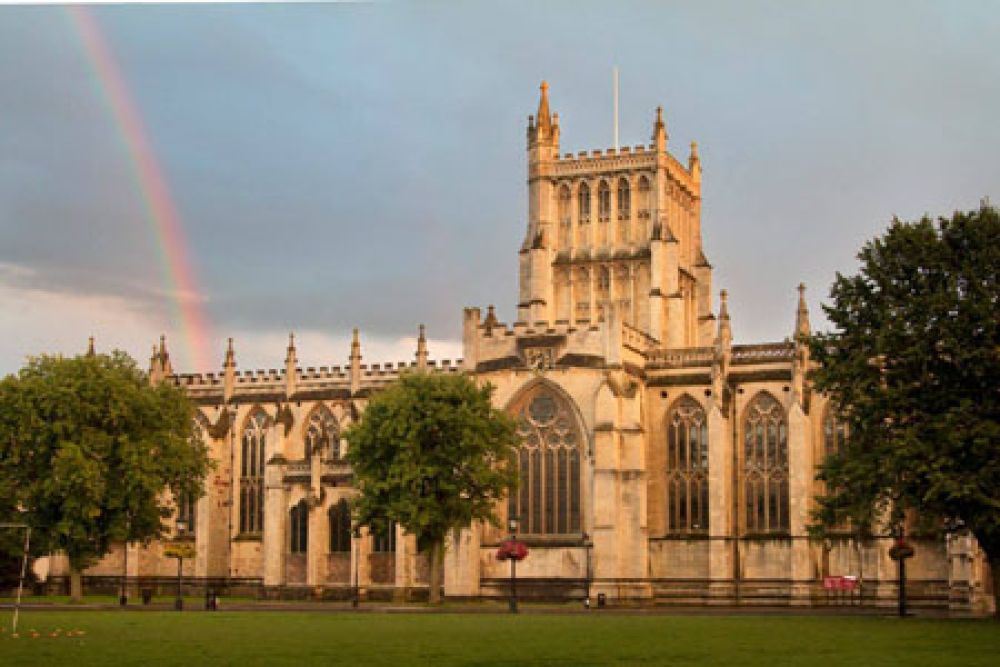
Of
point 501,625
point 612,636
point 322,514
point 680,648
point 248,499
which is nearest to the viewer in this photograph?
point 680,648

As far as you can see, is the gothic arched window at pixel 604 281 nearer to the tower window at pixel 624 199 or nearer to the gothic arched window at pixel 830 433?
the tower window at pixel 624 199

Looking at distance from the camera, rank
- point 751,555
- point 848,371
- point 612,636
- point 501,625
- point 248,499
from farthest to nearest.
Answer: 1. point 248,499
2. point 751,555
3. point 848,371
4. point 501,625
5. point 612,636

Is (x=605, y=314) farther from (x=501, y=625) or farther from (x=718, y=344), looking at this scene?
(x=501, y=625)

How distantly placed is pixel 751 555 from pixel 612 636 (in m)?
37.1

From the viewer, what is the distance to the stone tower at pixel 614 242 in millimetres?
92500

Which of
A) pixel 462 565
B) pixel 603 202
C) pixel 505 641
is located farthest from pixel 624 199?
pixel 505 641

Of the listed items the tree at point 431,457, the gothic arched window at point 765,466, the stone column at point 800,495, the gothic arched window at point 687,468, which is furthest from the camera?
the gothic arched window at point 687,468

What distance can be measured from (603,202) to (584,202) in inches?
50.9

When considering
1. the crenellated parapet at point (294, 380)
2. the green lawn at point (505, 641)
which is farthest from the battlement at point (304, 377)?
the green lawn at point (505, 641)

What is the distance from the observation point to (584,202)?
317 ft

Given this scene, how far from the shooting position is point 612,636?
3884 cm

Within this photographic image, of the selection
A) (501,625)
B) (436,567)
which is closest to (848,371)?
(501,625)

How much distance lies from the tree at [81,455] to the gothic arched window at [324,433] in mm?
15093

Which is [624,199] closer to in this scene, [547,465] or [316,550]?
[547,465]
